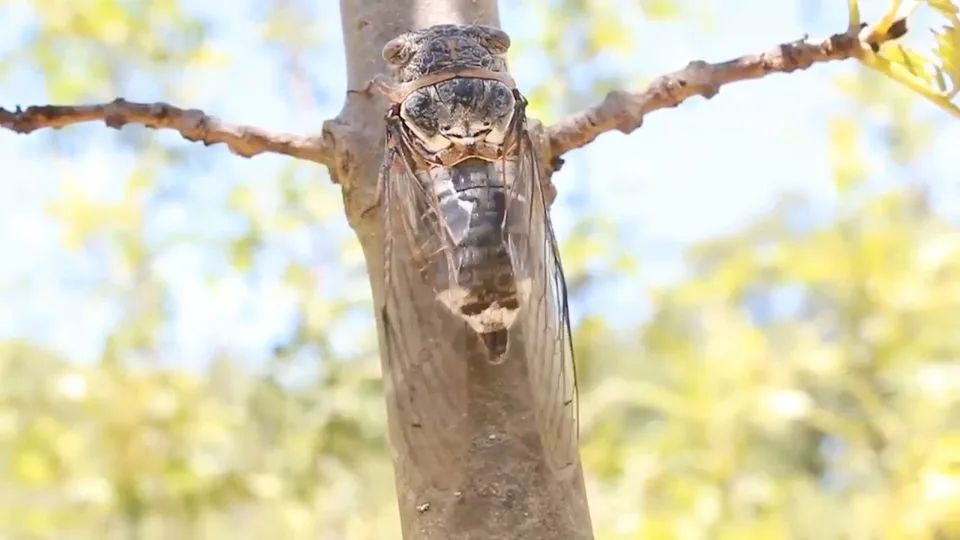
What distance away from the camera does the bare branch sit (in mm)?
710

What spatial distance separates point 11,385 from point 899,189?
6.36 ft

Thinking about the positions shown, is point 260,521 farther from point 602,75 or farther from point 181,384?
point 602,75

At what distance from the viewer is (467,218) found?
76cm

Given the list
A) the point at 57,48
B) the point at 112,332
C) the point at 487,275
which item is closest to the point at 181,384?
the point at 112,332

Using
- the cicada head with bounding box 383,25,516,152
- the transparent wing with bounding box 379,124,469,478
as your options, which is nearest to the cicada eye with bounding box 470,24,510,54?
the cicada head with bounding box 383,25,516,152

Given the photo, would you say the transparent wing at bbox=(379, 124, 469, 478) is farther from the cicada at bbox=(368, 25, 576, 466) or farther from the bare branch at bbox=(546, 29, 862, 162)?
the bare branch at bbox=(546, 29, 862, 162)

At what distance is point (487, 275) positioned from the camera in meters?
0.72

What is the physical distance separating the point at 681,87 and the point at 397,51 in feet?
0.73

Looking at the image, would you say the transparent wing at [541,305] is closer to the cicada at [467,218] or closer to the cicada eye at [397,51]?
the cicada at [467,218]

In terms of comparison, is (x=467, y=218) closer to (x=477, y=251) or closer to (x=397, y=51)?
(x=477, y=251)

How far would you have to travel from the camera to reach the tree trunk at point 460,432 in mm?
597

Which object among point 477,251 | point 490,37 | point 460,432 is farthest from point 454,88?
point 460,432

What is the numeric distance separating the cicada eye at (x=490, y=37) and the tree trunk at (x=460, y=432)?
0.12 m

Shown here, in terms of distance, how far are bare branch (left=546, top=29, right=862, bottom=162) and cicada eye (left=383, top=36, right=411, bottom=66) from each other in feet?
0.43
